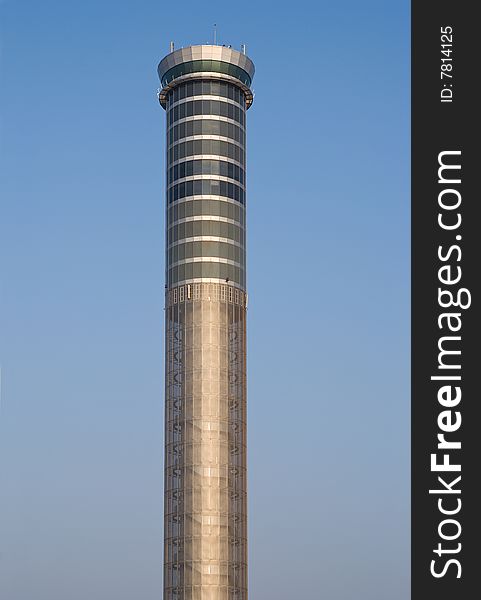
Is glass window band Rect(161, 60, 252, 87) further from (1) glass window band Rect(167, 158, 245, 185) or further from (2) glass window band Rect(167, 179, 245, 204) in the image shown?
(2) glass window band Rect(167, 179, 245, 204)

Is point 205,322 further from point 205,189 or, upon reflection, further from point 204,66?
point 204,66

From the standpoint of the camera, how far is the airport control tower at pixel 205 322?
151 metres

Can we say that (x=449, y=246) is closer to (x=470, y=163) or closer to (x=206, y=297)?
(x=470, y=163)

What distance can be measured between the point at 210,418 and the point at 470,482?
249ft

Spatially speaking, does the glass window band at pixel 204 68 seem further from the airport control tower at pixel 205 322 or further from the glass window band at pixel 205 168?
the glass window band at pixel 205 168

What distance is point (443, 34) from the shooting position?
85812 mm

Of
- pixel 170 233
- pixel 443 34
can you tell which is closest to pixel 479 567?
pixel 443 34

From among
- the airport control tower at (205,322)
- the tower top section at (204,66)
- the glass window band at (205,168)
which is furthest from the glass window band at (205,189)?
the tower top section at (204,66)

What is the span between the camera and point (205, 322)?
509ft

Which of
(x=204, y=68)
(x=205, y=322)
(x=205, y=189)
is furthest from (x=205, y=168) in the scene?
(x=205, y=322)

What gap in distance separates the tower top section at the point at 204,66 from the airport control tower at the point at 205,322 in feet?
0.40

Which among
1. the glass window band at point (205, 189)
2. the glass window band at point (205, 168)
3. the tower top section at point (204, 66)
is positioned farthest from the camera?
the tower top section at point (204, 66)

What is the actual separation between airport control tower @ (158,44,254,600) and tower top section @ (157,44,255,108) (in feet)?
0.40

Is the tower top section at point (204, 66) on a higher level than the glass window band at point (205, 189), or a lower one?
higher
